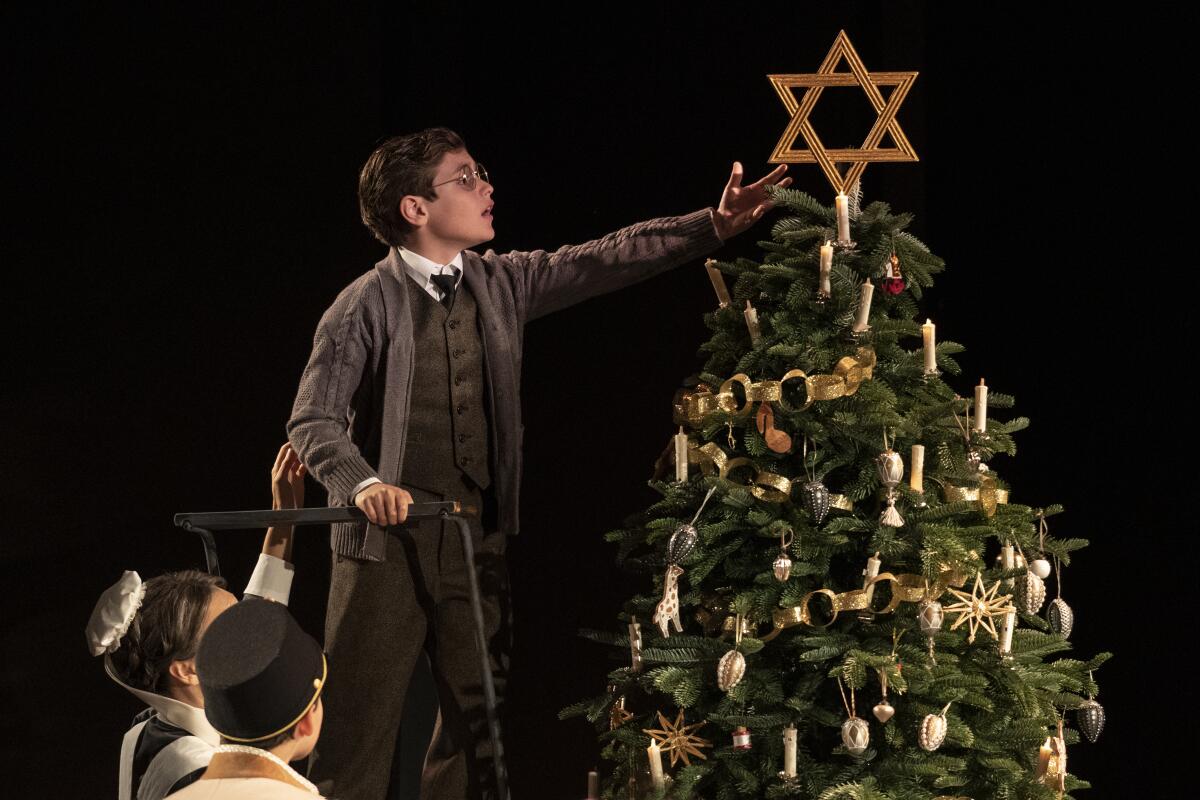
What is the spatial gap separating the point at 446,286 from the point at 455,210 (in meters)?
0.19

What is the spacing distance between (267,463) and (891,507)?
7.27 ft

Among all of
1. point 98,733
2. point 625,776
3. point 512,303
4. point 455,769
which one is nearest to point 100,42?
point 512,303

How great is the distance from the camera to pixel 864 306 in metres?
3.09

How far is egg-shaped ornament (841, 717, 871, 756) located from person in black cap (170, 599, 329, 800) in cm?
113

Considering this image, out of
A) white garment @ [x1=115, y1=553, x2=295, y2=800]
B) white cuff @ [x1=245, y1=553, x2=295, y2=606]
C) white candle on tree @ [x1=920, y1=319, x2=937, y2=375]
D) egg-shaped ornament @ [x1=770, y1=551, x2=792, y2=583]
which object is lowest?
white garment @ [x1=115, y1=553, x2=295, y2=800]

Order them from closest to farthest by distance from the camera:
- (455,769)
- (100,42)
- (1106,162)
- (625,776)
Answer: (625,776), (455,769), (1106,162), (100,42)

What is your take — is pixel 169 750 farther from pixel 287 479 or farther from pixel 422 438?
pixel 287 479

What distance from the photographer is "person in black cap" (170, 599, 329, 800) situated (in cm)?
212

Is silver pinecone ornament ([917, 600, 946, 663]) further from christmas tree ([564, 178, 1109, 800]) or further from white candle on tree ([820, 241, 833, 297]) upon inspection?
white candle on tree ([820, 241, 833, 297])

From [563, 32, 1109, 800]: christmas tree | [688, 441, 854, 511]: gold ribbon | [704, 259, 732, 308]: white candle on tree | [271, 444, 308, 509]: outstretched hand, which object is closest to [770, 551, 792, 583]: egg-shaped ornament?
[563, 32, 1109, 800]: christmas tree

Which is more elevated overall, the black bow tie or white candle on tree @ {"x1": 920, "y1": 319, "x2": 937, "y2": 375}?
the black bow tie

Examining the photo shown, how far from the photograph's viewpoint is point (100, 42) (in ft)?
14.4

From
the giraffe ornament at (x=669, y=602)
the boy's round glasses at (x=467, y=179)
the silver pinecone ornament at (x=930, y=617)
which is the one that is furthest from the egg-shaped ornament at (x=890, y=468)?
the boy's round glasses at (x=467, y=179)

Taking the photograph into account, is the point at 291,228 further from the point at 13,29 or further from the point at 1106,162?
the point at 1106,162
